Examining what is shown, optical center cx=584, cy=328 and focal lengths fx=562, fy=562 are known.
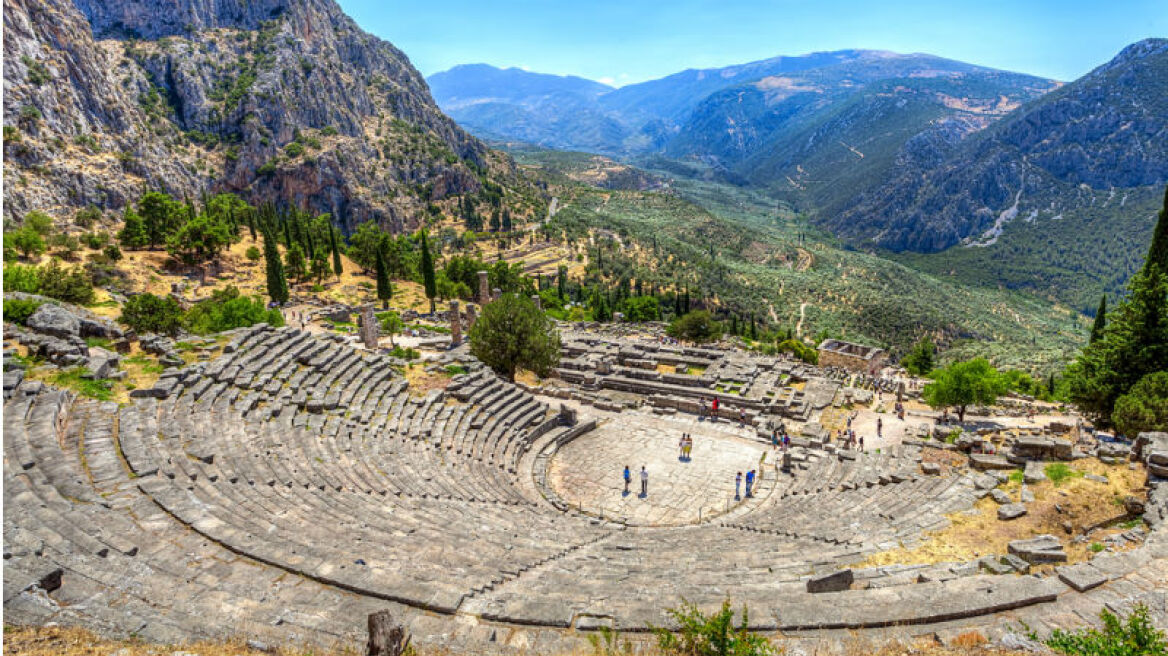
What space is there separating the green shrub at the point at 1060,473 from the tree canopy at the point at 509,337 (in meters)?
24.2

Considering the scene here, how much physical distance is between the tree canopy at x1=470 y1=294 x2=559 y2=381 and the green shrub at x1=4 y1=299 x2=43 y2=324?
62.9ft

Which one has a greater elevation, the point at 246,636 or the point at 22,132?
the point at 22,132

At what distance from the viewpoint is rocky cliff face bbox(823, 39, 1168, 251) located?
15500cm

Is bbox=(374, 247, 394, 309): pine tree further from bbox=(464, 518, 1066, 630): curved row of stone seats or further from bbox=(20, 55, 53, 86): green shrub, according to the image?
bbox=(20, 55, 53, 86): green shrub

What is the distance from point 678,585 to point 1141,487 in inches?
557

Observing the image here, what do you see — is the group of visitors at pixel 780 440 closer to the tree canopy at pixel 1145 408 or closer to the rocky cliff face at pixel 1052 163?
the tree canopy at pixel 1145 408

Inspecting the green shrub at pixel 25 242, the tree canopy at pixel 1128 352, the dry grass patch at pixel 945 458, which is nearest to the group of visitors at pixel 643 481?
the dry grass patch at pixel 945 458

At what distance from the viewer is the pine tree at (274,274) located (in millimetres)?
52219

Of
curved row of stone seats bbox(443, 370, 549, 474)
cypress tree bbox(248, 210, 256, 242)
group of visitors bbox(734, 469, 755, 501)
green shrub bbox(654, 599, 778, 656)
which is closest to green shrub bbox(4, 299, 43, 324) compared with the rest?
curved row of stone seats bbox(443, 370, 549, 474)

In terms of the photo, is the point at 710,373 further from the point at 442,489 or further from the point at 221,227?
the point at 221,227

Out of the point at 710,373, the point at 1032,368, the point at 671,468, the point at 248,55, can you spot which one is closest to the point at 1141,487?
the point at 671,468

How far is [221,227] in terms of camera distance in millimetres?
58656

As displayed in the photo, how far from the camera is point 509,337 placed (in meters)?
33.5

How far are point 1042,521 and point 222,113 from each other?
133 metres
